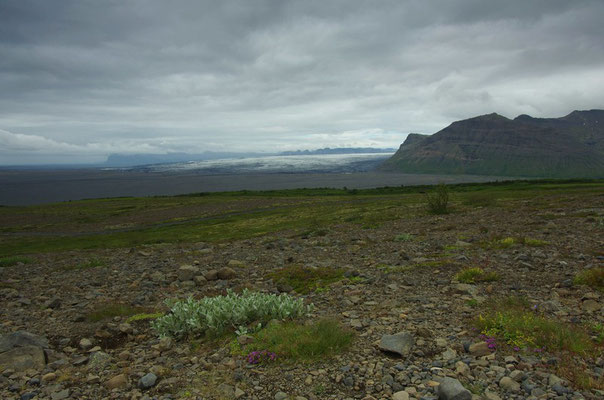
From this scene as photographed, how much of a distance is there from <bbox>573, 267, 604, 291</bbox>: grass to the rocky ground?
239 mm

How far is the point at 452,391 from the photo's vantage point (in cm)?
506

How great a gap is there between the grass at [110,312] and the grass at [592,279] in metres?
13.4

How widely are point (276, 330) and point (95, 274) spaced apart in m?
15.9

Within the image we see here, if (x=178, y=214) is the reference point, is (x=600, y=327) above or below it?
above

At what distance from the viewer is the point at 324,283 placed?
41.4 ft

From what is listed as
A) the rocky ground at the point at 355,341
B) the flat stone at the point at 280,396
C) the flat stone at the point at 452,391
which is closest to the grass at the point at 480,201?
the rocky ground at the point at 355,341

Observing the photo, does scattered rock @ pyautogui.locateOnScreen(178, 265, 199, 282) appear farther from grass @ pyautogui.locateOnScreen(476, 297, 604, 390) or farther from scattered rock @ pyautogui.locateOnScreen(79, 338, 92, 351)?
grass @ pyautogui.locateOnScreen(476, 297, 604, 390)

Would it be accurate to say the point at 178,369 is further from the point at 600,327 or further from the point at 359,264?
the point at 359,264

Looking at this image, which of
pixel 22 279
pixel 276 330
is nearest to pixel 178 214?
pixel 22 279

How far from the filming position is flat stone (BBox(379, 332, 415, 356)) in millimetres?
6586

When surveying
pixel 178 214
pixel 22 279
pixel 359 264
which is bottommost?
pixel 178 214

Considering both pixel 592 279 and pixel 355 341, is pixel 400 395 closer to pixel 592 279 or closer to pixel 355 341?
pixel 355 341

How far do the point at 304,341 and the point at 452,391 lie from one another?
294cm

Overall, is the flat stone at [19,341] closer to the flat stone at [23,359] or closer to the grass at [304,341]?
the flat stone at [23,359]
